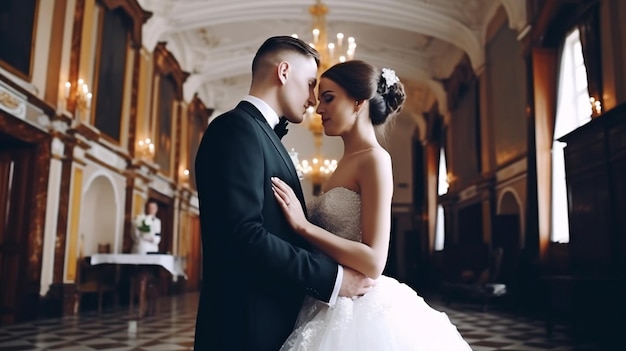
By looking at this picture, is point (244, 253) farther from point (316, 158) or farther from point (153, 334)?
point (316, 158)

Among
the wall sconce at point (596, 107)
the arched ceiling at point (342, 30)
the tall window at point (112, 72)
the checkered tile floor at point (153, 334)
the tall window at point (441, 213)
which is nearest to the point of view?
the checkered tile floor at point (153, 334)

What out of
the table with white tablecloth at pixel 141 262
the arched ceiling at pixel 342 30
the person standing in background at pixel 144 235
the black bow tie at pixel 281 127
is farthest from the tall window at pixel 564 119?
the black bow tie at pixel 281 127

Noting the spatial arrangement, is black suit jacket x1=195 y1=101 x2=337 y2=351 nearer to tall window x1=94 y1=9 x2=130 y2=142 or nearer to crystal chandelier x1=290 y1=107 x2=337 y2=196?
crystal chandelier x1=290 y1=107 x2=337 y2=196

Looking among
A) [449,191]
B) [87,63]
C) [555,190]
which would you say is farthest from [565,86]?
[87,63]

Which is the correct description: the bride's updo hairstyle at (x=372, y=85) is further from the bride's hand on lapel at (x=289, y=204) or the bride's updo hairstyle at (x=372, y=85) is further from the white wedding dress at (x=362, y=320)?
the bride's hand on lapel at (x=289, y=204)

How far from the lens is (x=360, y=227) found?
1.69m

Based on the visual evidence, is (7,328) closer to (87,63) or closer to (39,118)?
(39,118)

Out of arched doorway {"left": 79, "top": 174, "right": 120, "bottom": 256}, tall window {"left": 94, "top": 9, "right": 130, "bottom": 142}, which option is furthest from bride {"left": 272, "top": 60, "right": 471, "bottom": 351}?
arched doorway {"left": 79, "top": 174, "right": 120, "bottom": 256}

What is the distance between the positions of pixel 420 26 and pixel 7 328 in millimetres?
9111

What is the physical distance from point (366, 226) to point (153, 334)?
4.61 metres

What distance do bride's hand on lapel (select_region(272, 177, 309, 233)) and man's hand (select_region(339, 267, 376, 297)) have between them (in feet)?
0.54

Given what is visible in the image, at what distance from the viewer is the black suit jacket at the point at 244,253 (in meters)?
1.32

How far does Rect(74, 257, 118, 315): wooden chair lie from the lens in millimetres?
8172

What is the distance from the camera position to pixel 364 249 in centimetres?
148
